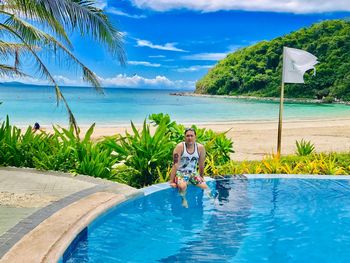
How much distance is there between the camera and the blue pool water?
16.4 ft

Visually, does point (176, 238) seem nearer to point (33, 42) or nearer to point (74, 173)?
point (74, 173)

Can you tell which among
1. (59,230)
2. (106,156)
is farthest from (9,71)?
(59,230)

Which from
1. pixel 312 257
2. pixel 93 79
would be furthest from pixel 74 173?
pixel 312 257

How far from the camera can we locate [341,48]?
84.2 m

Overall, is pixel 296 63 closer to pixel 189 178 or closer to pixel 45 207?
pixel 189 178

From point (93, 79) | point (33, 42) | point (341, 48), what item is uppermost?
point (341, 48)

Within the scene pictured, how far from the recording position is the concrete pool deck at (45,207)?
429 cm

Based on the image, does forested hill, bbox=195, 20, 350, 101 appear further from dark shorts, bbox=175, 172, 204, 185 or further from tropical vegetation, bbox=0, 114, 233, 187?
dark shorts, bbox=175, 172, 204, 185

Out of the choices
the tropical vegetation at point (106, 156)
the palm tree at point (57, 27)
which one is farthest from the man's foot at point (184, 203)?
the palm tree at point (57, 27)

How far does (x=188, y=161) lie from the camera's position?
694 cm

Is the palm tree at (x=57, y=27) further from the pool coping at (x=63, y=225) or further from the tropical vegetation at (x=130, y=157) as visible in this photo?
the pool coping at (x=63, y=225)

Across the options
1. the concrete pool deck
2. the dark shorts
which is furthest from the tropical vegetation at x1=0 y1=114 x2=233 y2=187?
the dark shorts

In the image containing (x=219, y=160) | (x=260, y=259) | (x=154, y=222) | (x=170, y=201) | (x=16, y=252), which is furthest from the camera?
(x=219, y=160)

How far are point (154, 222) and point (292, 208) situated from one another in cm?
223
